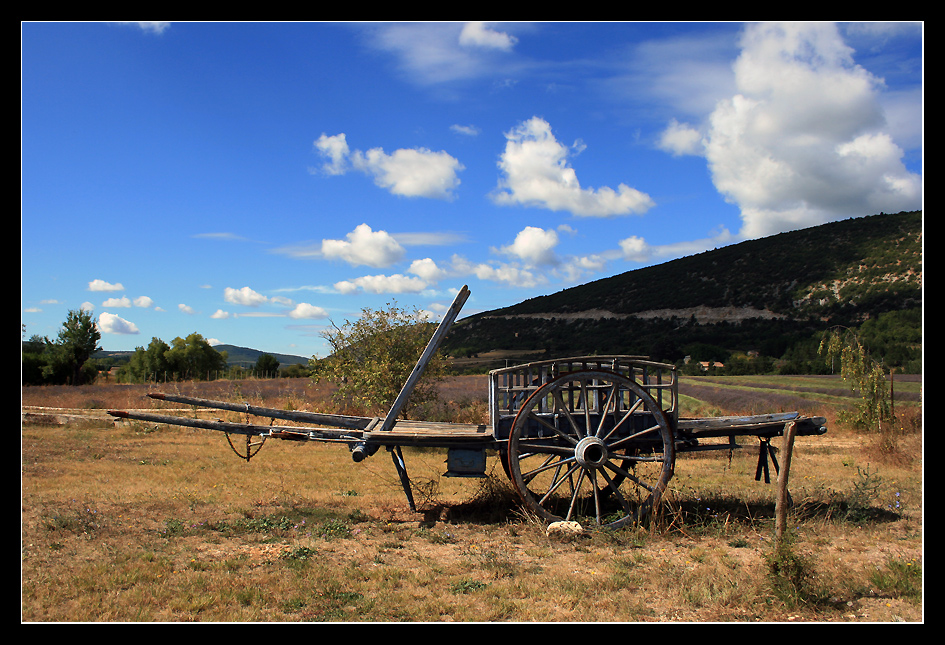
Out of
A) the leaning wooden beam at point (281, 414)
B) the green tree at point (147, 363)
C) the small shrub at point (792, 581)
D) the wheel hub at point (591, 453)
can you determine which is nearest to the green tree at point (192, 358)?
the green tree at point (147, 363)

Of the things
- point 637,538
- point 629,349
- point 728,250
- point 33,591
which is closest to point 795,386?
point 629,349

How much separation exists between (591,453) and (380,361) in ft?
31.3

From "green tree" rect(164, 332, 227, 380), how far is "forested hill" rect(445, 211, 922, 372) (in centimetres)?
2124

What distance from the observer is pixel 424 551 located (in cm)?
661

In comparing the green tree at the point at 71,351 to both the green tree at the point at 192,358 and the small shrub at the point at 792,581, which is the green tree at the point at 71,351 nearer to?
the green tree at the point at 192,358

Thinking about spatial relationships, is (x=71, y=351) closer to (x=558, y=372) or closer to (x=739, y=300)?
(x=558, y=372)

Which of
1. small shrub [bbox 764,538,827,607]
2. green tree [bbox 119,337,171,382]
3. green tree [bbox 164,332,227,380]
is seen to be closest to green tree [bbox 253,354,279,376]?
green tree [bbox 164,332,227,380]

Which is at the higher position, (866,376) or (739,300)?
(739,300)

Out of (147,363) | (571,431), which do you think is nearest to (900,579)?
(571,431)

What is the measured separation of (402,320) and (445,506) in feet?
29.4

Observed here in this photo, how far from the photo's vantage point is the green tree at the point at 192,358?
49.2 metres

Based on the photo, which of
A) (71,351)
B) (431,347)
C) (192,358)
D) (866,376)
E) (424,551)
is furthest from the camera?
(192,358)

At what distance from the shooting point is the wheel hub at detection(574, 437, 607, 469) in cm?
727

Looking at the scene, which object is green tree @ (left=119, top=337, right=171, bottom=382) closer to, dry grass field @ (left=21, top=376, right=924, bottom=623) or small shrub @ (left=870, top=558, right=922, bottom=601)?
dry grass field @ (left=21, top=376, right=924, bottom=623)
